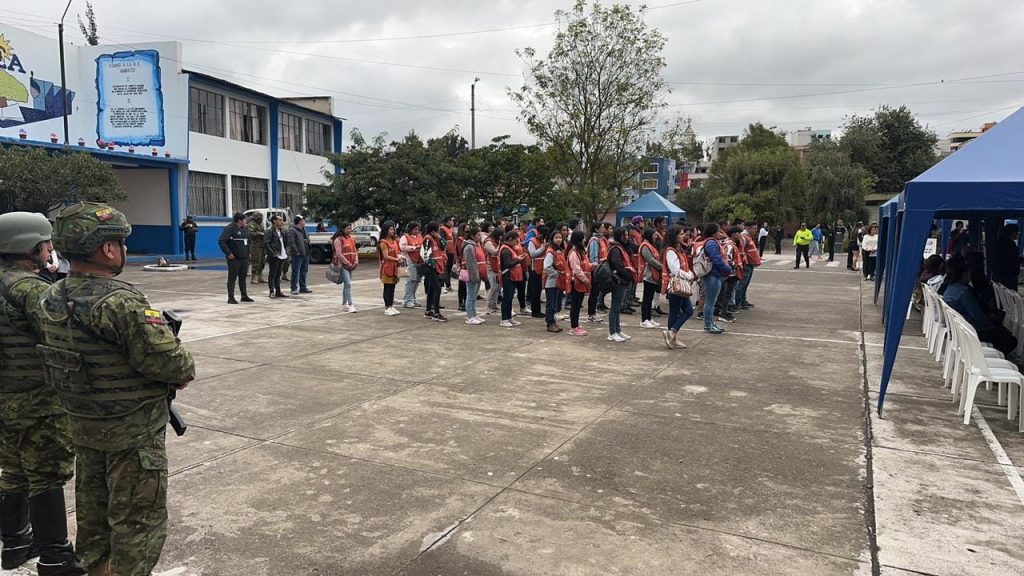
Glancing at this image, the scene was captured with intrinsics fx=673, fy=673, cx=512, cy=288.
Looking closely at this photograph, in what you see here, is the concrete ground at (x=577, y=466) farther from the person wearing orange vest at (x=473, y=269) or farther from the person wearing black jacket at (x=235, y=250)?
the person wearing black jacket at (x=235, y=250)

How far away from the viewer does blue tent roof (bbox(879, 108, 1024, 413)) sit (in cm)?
526

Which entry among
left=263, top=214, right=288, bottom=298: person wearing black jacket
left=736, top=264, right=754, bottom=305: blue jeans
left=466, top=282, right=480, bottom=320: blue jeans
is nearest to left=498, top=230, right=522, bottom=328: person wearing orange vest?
left=466, top=282, right=480, bottom=320: blue jeans

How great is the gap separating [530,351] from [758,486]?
4384 millimetres

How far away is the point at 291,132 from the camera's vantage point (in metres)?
31.5

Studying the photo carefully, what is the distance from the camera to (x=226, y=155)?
27266mm

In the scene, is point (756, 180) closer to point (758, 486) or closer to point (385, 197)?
point (385, 197)

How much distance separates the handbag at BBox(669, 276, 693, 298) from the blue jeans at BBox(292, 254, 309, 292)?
27.4 feet

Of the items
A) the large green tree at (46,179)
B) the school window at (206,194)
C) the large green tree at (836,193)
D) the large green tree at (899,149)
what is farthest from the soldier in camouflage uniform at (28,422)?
the large green tree at (899,149)

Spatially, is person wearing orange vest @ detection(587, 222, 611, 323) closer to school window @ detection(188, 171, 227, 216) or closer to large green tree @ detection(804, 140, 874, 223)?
school window @ detection(188, 171, 227, 216)

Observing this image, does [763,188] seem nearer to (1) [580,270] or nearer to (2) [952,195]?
(1) [580,270]

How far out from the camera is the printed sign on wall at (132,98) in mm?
23656

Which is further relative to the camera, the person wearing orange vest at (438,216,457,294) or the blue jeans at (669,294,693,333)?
the person wearing orange vest at (438,216,457,294)

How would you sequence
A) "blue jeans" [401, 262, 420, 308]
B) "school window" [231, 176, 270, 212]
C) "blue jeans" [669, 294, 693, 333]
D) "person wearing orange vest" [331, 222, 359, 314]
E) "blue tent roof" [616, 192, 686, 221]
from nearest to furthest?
"blue jeans" [669, 294, 693, 333]
"blue jeans" [401, 262, 420, 308]
"person wearing orange vest" [331, 222, 359, 314]
"blue tent roof" [616, 192, 686, 221]
"school window" [231, 176, 270, 212]

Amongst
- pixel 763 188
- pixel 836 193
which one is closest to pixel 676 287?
pixel 763 188
